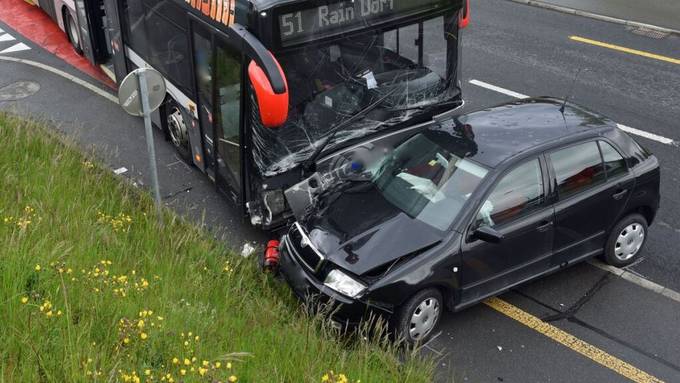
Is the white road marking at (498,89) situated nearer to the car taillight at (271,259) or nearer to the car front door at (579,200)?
the car front door at (579,200)

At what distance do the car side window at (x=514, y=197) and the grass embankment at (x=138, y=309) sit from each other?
1.58 metres

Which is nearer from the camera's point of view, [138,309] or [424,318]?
[138,309]

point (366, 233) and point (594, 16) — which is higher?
point (366, 233)

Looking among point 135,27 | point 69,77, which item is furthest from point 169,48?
point 69,77

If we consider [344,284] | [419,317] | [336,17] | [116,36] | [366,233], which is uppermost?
[336,17]

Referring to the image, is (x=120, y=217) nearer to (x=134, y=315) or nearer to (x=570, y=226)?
(x=134, y=315)

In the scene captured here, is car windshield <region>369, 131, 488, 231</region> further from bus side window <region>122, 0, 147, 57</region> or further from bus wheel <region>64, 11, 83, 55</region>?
bus wheel <region>64, 11, 83, 55</region>

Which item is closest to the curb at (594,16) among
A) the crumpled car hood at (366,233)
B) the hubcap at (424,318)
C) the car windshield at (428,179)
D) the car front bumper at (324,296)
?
the car windshield at (428,179)

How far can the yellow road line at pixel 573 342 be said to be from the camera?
244 inches

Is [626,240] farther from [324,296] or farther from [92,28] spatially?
[92,28]

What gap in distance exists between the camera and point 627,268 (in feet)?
24.7

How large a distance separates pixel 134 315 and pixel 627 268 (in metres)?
5.19

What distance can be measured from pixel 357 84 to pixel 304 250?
2.02 meters

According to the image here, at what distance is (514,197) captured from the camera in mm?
6594
